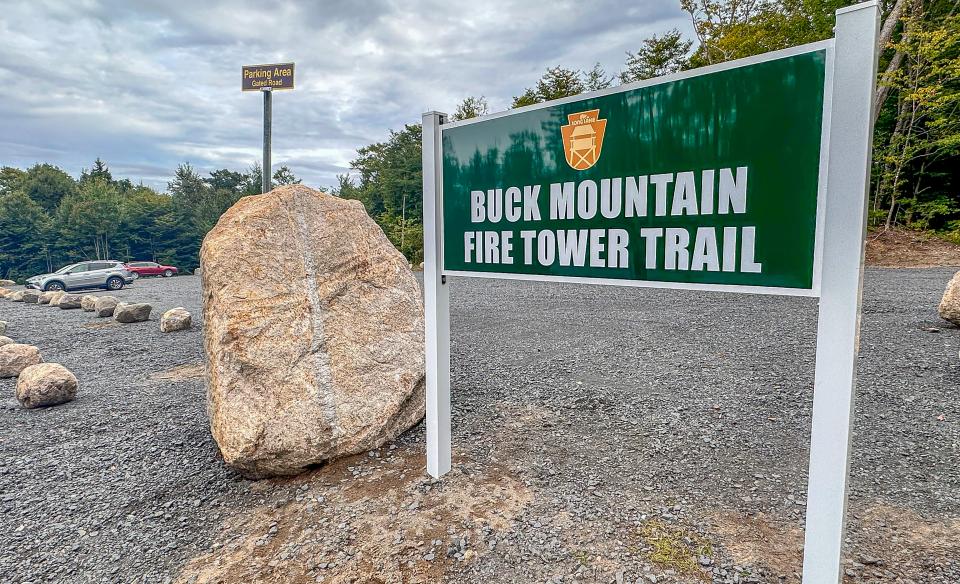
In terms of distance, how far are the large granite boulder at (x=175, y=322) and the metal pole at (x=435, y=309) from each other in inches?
283

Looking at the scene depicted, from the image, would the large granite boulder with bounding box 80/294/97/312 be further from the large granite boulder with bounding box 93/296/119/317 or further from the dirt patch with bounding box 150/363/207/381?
the dirt patch with bounding box 150/363/207/381

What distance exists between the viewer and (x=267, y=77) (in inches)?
428

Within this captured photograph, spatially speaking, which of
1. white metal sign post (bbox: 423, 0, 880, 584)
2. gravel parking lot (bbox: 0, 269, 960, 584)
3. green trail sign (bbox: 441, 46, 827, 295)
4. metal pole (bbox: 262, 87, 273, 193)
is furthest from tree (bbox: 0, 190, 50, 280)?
white metal sign post (bbox: 423, 0, 880, 584)

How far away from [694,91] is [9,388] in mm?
7251

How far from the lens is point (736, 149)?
1.80 meters

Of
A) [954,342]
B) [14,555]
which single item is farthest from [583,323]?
[14,555]

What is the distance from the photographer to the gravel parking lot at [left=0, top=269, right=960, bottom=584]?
7.18 feet

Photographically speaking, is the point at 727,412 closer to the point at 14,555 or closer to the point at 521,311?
the point at 14,555

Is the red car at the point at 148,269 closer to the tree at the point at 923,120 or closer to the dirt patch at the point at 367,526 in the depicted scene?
the dirt patch at the point at 367,526

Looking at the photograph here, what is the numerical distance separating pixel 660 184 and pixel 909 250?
18.7 meters

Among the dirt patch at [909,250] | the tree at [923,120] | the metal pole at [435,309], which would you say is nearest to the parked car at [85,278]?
the metal pole at [435,309]

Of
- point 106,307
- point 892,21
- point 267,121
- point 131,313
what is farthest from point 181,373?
point 892,21

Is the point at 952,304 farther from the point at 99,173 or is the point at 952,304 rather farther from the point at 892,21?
the point at 99,173

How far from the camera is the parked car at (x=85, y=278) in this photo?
1602cm
